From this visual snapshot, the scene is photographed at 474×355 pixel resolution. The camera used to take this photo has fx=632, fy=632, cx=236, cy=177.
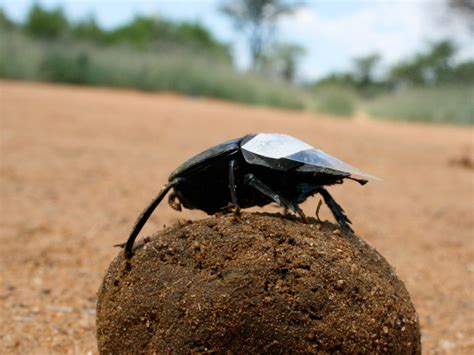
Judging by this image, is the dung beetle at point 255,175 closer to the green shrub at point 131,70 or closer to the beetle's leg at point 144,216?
the beetle's leg at point 144,216

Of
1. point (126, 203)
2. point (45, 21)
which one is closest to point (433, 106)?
point (126, 203)

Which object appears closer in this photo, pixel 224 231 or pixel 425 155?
pixel 224 231

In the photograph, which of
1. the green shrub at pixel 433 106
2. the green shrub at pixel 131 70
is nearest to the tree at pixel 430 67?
the green shrub at pixel 433 106

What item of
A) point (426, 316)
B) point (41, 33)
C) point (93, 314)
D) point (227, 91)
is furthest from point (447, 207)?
point (41, 33)

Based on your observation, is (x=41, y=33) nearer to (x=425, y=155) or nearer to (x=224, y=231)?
(x=425, y=155)

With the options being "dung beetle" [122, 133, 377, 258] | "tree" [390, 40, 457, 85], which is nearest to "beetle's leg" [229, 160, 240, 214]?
"dung beetle" [122, 133, 377, 258]

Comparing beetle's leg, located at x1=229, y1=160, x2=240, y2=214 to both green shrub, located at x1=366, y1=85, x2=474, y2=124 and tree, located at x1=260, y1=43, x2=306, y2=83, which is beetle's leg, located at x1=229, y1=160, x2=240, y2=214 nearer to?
green shrub, located at x1=366, y1=85, x2=474, y2=124
